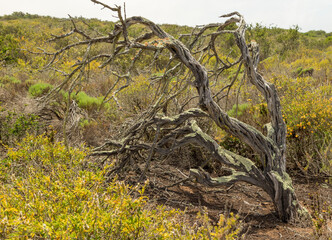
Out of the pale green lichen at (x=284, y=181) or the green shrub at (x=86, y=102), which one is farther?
the green shrub at (x=86, y=102)

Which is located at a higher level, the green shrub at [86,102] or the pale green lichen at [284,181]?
the green shrub at [86,102]

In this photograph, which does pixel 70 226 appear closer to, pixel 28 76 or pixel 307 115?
pixel 307 115

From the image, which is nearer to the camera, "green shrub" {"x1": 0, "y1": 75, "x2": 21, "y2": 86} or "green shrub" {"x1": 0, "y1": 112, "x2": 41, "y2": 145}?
"green shrub" {"x1": 0, "y1": 112, "x2": 41, "y2": 145}

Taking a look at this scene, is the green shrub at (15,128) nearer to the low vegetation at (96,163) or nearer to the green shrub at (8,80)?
the low vegetation at (96,163)

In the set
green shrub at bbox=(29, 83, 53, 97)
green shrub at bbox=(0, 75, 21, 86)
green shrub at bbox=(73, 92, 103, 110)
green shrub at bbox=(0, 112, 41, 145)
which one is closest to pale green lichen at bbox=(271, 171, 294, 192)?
green shrub at bbox=(0, 112, 41, 145)

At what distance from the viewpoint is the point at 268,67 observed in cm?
1087

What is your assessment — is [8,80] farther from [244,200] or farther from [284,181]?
[284,181]

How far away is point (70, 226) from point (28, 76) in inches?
322

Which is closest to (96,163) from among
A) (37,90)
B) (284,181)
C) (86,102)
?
(284,181)

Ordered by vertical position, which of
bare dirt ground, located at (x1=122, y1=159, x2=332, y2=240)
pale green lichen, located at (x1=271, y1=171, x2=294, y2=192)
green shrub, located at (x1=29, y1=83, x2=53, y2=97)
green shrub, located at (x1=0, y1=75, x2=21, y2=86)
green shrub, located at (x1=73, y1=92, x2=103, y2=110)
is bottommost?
bare dirt ground, located at (x1=122, y1=159, x2=332, y2=240)

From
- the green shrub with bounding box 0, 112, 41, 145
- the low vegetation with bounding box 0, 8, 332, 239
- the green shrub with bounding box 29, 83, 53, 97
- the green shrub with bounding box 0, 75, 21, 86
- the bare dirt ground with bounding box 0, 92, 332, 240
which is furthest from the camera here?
the green shrub with bounding box 0, 75, 21, 86

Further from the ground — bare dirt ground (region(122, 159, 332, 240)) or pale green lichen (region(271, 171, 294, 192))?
pale green lichen (region(271, 171, 294, 192))

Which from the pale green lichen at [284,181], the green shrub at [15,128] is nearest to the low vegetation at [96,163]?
the green shrub at [15,128]

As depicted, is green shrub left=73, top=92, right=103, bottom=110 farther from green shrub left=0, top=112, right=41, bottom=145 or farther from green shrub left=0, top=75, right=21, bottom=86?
green shrub left=0, top=75, right=21, bottom=86
